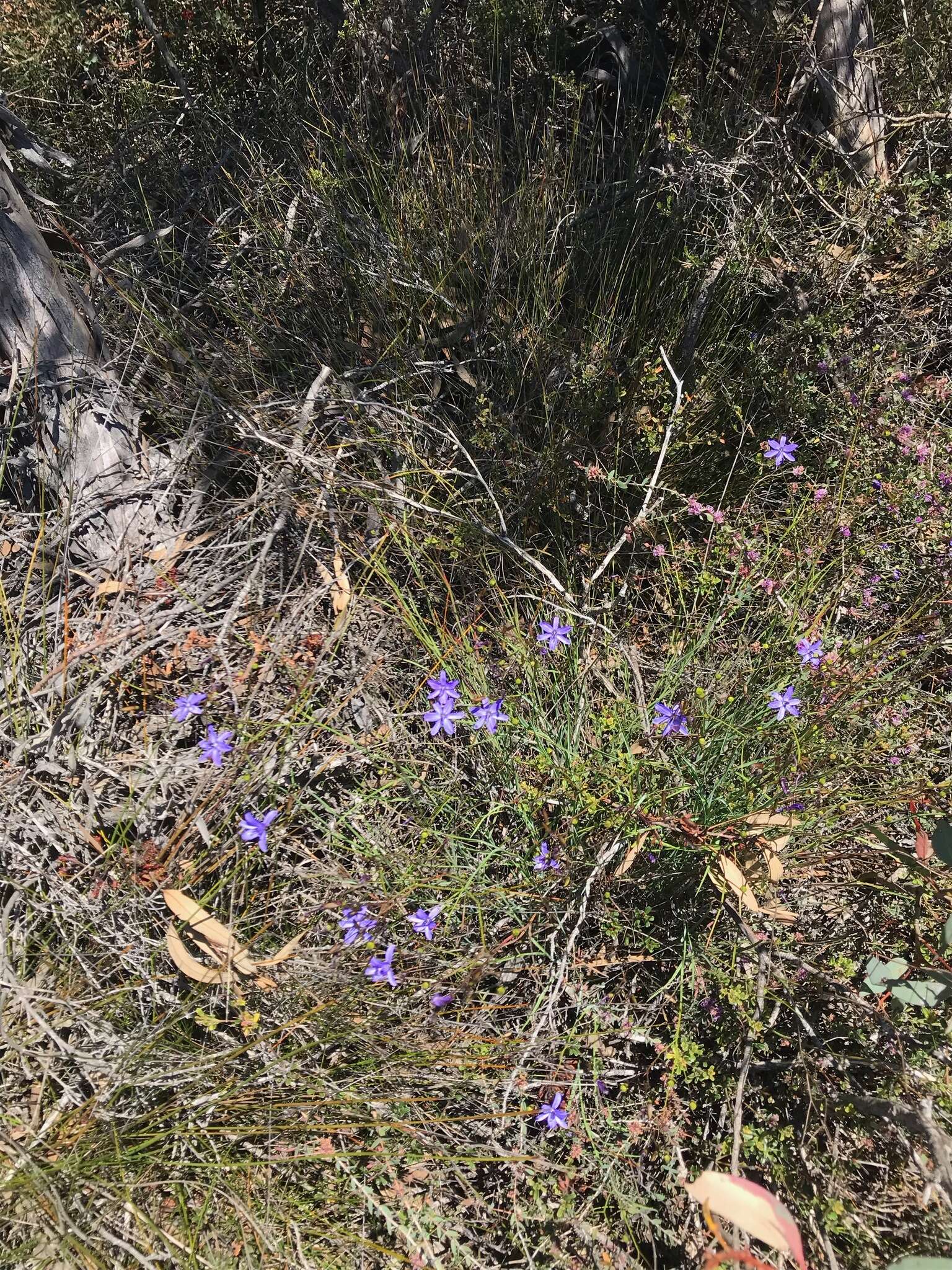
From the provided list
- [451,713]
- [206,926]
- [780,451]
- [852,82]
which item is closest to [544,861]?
[451,713]

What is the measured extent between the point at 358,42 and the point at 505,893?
115 inches

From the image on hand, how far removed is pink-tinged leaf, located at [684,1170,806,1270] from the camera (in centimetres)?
114

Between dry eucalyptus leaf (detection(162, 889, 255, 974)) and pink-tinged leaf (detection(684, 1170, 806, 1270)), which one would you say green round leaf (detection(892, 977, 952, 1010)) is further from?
dry eucalyptus leaf (detection(162, 889, 255, 974))

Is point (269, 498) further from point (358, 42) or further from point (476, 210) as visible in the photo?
point (358, 42)

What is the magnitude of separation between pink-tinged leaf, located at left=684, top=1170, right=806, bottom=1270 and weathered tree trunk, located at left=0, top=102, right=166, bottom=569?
211 centimetres

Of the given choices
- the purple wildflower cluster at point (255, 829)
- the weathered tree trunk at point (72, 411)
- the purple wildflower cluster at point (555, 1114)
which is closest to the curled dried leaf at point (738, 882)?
the purple wildflower cluster at point (555, 1114)

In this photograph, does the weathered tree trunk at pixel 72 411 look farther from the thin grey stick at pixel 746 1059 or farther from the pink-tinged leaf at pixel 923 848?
the pink-tinged leaf at pixel 923 848

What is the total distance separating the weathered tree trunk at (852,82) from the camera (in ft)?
9.03

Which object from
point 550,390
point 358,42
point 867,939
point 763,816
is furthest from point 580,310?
point 867,939

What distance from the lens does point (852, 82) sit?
2.82m

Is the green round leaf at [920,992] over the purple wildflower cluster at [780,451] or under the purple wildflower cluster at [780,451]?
under

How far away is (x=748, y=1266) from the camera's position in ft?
4.99

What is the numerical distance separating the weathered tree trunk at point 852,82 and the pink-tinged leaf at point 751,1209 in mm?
2875

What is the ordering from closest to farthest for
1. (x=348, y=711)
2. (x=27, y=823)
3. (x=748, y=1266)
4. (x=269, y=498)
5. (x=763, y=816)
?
(x=748, y=1266)
(x=763, y=816)
(x=27, y=823)
(x=348, y=711)
(x=269, y=498)
